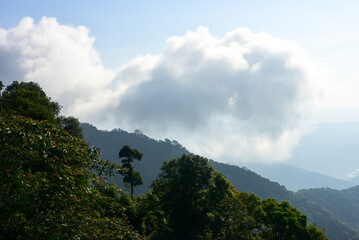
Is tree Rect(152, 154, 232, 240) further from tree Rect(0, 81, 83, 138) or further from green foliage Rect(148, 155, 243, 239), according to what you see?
tree Rect(0, 81, 83, 138)

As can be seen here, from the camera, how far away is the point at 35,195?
1035cm

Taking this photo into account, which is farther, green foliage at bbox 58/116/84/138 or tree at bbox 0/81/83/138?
green foliage at bbox 58/116/84/138

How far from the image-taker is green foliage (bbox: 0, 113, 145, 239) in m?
9.83

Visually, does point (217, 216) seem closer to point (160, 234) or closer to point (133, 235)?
point (160, 234)

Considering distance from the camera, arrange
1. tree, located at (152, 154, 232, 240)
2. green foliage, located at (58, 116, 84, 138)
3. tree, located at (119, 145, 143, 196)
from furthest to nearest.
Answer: green foliage, located at (58, 116, 84, 138) < tree, located at (119, 145, 143, 196) < tree, located at (152, 154, 232, 240)

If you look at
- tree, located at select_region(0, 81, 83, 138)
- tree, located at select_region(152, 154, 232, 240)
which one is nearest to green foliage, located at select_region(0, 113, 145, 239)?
tree, located at select_region(152, 154, 232, 240)

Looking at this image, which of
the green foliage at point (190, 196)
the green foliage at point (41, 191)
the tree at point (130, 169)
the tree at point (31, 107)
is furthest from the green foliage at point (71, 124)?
the green foliage at point (41, 191)

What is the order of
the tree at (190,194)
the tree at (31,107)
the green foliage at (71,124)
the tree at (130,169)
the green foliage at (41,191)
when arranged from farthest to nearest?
the green foliage at (71,124) → the tree at (130,169) → the tree at (31,107) → the tree at (190,194) → the green foliage at (41,191)

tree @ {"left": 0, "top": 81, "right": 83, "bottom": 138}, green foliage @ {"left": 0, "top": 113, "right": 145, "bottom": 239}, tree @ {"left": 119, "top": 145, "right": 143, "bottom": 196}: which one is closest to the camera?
green foliage @ {"left": 0, "top": 113, "right": 145, "bottom": 239}

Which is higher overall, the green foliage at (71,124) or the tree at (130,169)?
the green foliage at (71,124)

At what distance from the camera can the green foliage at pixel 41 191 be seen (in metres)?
9.83

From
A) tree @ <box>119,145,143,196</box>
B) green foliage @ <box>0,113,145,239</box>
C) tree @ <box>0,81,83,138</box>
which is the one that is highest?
tree @ <box>0,81,83,138</box>

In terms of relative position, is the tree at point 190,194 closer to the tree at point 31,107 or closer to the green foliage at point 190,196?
the green foliage at point 190,196

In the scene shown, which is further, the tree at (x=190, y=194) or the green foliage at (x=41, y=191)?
the tree at (x=190, y=194)
